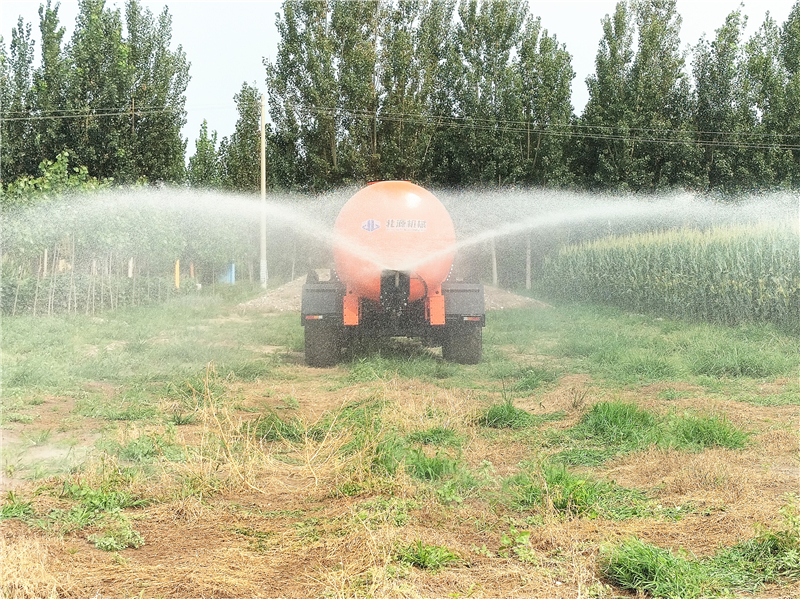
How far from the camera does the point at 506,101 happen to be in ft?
97.4

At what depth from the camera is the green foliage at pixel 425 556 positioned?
13.7 ft

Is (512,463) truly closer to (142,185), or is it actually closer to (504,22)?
(142,185)

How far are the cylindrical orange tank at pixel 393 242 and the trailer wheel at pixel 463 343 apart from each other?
694 mm

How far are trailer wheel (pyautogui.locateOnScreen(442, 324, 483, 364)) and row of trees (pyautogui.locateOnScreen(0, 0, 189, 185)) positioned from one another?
16.4 metres

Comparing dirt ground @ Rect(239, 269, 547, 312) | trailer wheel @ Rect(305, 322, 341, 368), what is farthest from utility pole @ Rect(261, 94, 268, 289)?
trailer wheel @ Rect(305, 322, 341, 368)

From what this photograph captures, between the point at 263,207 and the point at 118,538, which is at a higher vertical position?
the point at 263,207

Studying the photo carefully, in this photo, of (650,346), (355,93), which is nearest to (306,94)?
(355,93)

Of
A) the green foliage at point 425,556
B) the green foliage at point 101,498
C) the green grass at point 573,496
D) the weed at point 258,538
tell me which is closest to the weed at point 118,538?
the green foliage at point 101,498

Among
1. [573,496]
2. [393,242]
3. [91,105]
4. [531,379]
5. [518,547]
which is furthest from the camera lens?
[91,105]

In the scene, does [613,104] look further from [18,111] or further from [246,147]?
[18,111]

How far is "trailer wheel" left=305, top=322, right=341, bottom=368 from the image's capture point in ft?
38.9

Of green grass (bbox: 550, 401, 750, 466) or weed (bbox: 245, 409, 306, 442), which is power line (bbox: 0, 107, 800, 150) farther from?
weed (bbox: 245, 409, 306, 442)

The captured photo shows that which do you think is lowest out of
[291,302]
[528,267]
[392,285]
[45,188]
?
[291,302]

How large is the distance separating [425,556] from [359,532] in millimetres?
459
